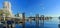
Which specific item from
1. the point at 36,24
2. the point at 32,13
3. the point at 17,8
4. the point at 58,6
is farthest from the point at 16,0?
the point at 58,6

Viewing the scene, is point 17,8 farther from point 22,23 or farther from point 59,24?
point 59,24

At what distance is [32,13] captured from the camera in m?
2.47

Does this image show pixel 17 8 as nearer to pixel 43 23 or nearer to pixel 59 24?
pixel 43 23

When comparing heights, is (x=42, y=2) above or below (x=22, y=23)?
above

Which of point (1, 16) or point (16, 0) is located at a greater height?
point (16, 0)

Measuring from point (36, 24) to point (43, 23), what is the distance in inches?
4.7

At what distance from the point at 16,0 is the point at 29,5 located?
0.78ft

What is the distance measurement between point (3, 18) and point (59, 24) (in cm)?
95

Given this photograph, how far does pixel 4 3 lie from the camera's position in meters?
2.41

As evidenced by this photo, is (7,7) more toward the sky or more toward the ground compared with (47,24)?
more toward the sky

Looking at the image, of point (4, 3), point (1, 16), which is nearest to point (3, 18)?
point (1, 16)

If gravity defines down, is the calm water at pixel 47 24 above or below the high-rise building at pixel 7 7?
below

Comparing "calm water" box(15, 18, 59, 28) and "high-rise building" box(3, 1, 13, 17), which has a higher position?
"high-rise building" box(3, 1, 13, 17)

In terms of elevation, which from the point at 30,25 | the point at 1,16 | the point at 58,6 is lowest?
the point at 30,25
